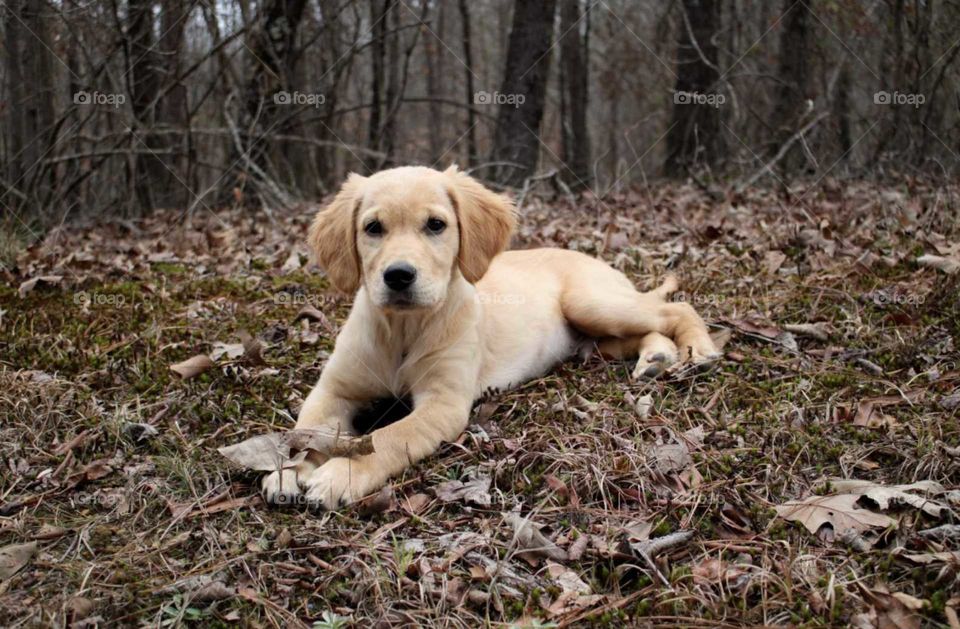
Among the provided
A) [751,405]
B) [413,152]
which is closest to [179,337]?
[751,405]

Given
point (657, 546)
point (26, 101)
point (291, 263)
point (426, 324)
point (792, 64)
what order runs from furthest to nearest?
point (792, 64), point (26, 101), point (291, 263), point (426, 324), point (657, 546)

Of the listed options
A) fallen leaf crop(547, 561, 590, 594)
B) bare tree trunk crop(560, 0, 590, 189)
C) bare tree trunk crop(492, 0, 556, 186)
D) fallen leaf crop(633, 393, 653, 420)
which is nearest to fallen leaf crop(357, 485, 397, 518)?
fallen leaf crop(547, 561, 590, 594)

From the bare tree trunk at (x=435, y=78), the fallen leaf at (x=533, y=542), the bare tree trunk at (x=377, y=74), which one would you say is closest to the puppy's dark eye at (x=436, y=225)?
the fallen leaf at (x=533, y=542)

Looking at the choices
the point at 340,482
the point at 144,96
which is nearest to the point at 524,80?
the point at 144,96

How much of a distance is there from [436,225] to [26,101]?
5.99m

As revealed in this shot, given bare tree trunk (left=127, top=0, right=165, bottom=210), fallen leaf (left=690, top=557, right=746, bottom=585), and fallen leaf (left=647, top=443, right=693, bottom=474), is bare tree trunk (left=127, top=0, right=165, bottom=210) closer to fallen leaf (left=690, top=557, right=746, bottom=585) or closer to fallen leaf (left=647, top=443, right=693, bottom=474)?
fallen leaf (left=647, top=443, right=693, bottom=474)

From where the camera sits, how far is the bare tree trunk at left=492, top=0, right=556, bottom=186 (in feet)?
29.4

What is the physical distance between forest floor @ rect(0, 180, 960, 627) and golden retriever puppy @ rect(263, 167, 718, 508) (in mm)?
129

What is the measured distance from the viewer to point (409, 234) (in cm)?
302

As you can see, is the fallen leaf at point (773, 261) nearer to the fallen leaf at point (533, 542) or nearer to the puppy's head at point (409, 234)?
the puppy's head at point (409, 234)

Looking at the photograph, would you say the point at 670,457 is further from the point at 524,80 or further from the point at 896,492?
the point at 524,80

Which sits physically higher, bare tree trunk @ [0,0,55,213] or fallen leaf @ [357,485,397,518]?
bare tree trunk @ [0,0,55,213]

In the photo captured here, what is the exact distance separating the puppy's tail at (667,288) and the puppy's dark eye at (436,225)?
1.64 m

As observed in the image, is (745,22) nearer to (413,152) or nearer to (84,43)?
(413,152)
